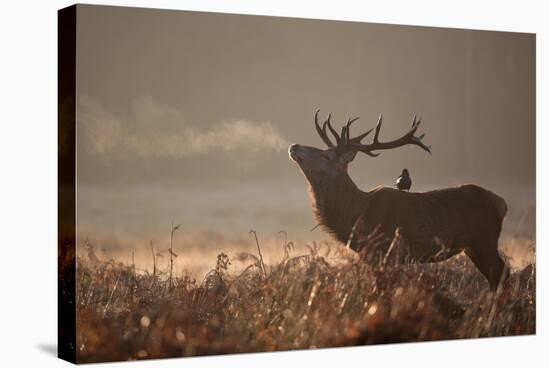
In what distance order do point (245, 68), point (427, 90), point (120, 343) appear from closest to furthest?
point (120, 343) → point (245, 68) → point (427, 90)

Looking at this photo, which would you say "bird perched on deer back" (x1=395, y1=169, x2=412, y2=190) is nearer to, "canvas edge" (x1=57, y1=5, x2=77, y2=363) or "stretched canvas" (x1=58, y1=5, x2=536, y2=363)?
"stretched canvas" (x1=58, y1=5, x2=536, y2=363)

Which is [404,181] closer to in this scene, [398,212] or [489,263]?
[398,212]

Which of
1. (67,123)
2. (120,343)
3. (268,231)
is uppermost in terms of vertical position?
(67,123)

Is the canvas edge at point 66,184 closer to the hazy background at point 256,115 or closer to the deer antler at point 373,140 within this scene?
the hazy background at point 256,115

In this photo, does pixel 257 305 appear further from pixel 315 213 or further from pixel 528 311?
pixel 528 311

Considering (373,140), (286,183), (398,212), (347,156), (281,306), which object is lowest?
(281,306)

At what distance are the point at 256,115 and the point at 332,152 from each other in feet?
2.74

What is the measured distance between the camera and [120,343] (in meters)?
10.8

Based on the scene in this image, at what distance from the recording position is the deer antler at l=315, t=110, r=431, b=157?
11836mm

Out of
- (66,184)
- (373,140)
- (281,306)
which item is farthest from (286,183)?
(66,184)

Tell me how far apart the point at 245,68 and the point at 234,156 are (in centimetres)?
81

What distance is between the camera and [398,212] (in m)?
12.0

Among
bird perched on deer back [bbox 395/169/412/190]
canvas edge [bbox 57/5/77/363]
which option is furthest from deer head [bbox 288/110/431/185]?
canvas edge [bbox 57/5/77/363]

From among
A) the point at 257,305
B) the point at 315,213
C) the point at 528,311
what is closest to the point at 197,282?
the point at 257,305
